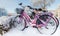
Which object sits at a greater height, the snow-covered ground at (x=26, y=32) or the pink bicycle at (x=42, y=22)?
the pink bicycle at (x=42, y=22)

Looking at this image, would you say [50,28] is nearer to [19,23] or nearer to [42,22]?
[42,22]

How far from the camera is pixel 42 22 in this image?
2559mm

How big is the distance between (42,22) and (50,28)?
11 cm

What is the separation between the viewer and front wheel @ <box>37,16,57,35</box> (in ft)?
8.32

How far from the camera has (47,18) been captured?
2.54 m

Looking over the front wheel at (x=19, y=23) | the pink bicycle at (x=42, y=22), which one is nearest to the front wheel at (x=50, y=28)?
the pink bicycle at (x=42, y=22)

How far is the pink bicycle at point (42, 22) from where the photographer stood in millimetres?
2535

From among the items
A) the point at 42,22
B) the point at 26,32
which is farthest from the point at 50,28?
the point at 26,32

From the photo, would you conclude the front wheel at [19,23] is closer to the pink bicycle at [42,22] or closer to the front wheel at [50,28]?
the pink bicycle at [42,22]

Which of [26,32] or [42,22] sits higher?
[42,22]

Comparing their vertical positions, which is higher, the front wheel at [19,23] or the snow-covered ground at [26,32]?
the front wheel at [19,23]

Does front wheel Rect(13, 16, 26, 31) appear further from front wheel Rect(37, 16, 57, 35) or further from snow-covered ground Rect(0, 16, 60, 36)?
front wheel Rect(37, 16, 57, 35)

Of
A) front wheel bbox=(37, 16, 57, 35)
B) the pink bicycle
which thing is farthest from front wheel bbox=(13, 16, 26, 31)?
front wheel bbox=(37, 16, 57, 35)

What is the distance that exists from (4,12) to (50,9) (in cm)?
54
